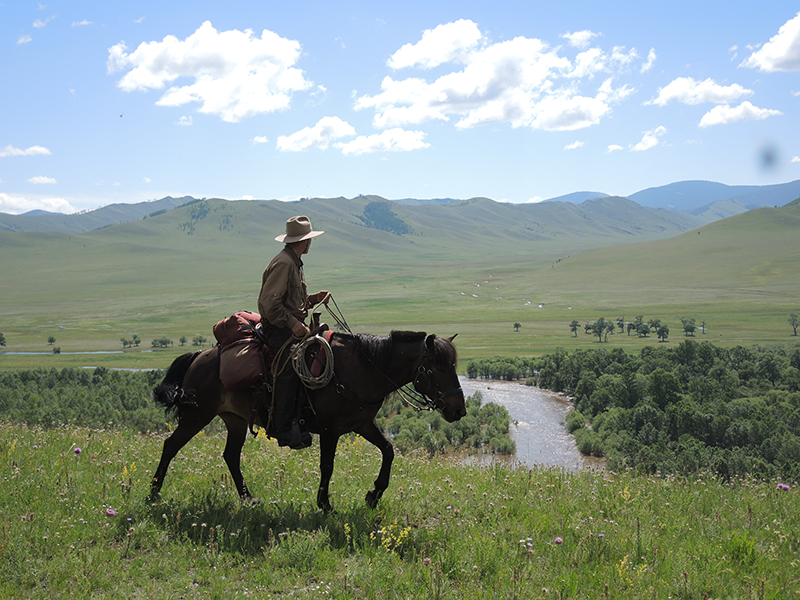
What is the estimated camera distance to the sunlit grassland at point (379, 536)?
520cm

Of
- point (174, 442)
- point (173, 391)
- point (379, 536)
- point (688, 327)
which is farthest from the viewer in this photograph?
point (688, 327)

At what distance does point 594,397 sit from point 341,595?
6974 cm

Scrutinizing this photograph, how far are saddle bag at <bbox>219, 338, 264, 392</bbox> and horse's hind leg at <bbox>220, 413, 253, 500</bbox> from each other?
808mm

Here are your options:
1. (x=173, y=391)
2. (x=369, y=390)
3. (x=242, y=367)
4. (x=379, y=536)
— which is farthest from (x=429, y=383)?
(x=173, y=391)

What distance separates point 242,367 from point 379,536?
2.85 m

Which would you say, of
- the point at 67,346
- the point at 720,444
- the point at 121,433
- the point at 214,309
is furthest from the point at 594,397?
the point at 214,309

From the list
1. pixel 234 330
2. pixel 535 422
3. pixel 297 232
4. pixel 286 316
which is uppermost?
pixel 297 232

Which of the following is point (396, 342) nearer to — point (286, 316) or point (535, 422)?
point (286, 316)

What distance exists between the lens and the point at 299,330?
728 cm

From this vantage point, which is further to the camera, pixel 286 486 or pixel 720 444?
pixel 720 444

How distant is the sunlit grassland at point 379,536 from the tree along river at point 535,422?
3353 centimetres

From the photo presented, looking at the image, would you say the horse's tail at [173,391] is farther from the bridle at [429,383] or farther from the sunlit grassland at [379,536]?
the bridle at [429,383]

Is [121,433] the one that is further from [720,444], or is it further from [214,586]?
[720,444]

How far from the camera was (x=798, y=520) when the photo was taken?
695 centimetres
